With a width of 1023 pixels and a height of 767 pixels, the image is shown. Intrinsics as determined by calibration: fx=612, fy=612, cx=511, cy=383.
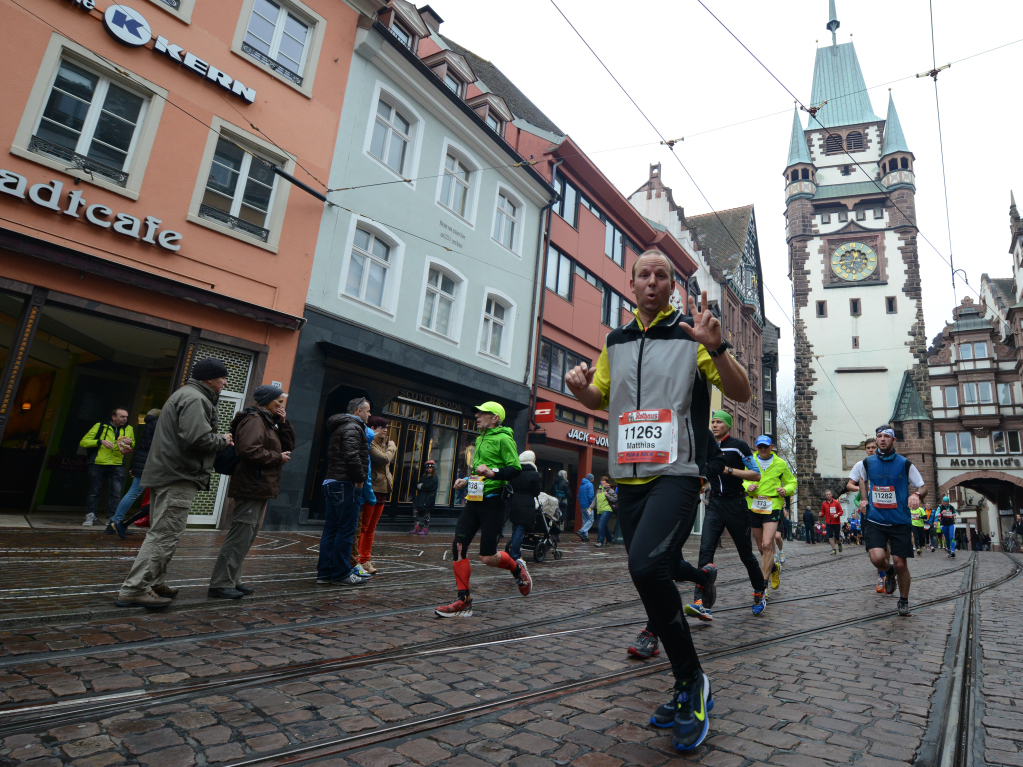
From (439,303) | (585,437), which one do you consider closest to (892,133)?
(585,437)

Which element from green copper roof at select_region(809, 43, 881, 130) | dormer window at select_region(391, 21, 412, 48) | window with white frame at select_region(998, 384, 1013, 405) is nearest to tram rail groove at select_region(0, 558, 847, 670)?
dormer window at select_region(391, 21, 412, 48)

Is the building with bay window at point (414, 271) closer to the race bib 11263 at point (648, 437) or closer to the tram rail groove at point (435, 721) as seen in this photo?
the tram rail groove at point (435, 721)

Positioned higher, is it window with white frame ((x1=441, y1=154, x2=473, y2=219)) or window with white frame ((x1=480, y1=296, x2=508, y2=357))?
window with white frame ((x1=441, y1=154, x2=473, y2=219))

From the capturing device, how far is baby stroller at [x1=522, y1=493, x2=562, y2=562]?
10414 millimetres

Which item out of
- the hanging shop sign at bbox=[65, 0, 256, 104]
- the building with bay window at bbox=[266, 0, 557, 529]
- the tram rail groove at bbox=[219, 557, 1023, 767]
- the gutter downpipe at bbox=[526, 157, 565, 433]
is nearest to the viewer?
the tram rail groove at bbox=[219, 557, 1023, 767]

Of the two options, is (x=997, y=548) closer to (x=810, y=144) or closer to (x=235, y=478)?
(x=810, y=144)

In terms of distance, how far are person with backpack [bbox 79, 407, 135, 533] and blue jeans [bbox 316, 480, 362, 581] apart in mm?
5133

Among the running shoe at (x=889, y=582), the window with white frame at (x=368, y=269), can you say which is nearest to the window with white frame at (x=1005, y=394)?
the running shoe at (x=889, y=582)

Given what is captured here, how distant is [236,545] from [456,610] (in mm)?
1968

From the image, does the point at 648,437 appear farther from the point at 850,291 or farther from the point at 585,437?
the point at 850,291

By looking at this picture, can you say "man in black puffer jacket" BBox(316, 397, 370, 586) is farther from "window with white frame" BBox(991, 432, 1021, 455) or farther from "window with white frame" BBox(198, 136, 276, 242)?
"window with white frame" BBox(991, 432, 1021, 455)

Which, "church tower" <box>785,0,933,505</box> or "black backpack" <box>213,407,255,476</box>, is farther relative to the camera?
"church tower" <box>785,0,933,505</box>

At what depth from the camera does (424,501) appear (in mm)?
14375

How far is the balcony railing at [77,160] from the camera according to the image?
9.33 meters
